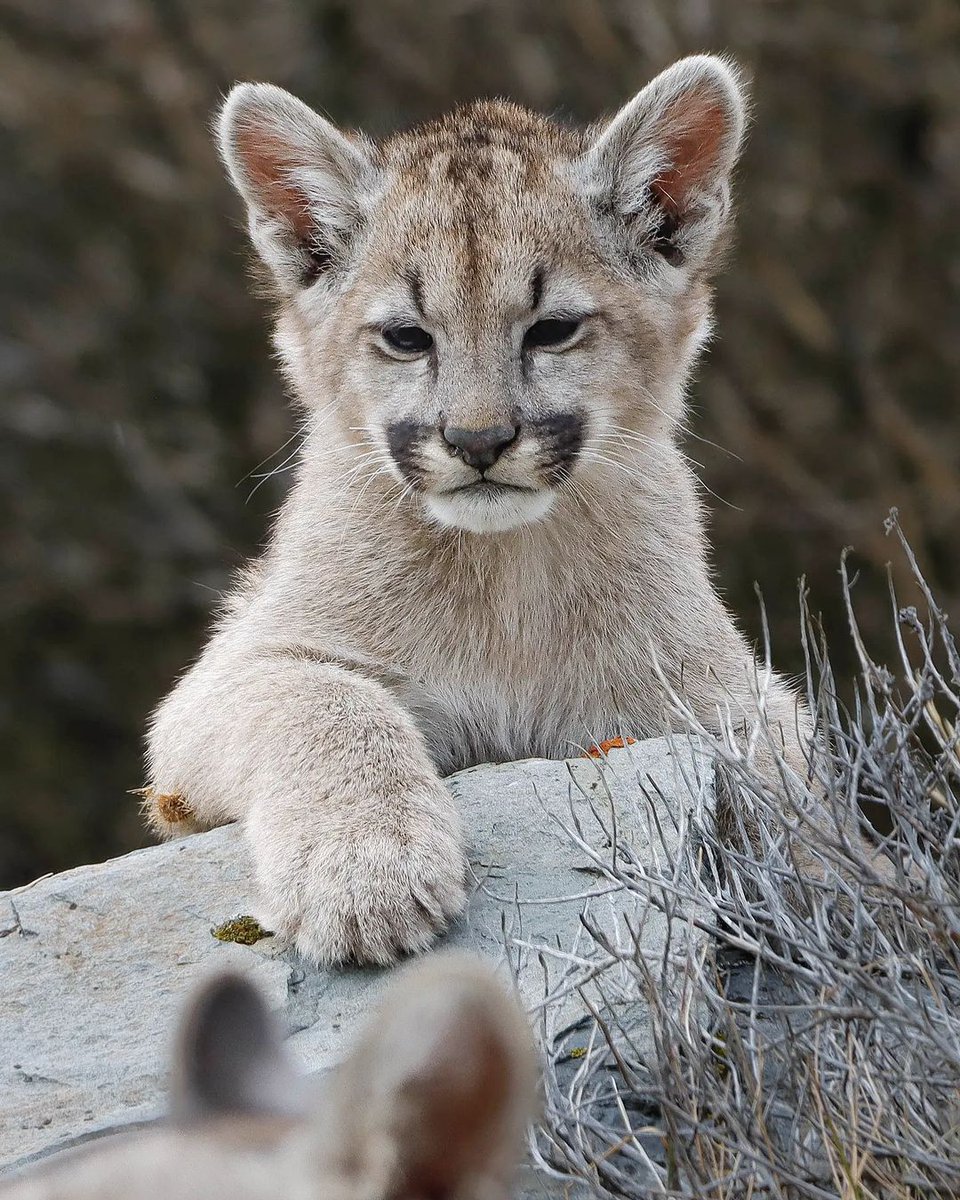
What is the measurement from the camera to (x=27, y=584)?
12.1 meters

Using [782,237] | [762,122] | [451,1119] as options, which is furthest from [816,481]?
[451,1119]

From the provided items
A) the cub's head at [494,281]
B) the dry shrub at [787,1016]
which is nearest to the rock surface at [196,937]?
the dry shrub at [787,1016]

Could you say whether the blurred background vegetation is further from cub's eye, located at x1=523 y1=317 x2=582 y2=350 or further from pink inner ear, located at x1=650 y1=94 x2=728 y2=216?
cub's eye, located at x1=523 y1=317 x2=582 y2=350

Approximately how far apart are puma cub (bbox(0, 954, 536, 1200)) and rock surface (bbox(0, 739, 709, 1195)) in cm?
160

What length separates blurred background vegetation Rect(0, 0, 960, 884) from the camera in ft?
35.3

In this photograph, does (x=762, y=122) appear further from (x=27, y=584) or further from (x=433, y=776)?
(x=433, y=776)

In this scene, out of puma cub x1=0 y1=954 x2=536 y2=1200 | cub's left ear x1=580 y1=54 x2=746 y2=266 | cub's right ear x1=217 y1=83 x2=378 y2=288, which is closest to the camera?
puma cub x1=0 y1=954 x2=536 y2=1200

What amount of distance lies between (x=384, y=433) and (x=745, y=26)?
6867 mm

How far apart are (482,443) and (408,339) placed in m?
0.54

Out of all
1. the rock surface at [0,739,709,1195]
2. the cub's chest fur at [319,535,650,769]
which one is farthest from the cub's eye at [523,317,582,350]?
the rock surface at [0,739,709,1195]

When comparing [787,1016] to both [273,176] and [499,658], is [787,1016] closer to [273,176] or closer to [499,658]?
[499,658]

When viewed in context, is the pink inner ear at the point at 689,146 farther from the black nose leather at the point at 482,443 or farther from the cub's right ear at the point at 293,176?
the black nose leather at the point at 482,443

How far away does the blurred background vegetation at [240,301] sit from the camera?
35.3ft

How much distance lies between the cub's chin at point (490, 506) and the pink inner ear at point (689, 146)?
113 cm
